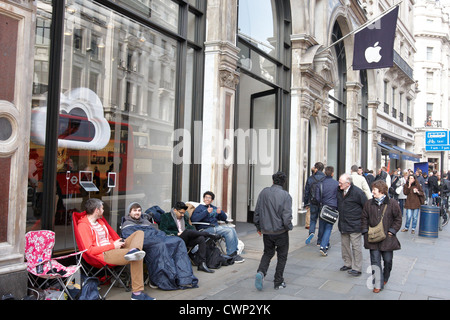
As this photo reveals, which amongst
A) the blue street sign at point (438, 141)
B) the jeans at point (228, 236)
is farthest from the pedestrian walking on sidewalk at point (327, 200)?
the blue street sign at point (438, 141)

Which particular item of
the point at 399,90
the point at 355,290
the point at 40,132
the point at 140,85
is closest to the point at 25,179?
the point at 40,132

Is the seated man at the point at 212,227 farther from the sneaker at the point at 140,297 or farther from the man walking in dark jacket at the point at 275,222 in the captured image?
A: the sneaker at the point at 140,297

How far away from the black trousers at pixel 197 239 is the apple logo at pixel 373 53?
8.50 m

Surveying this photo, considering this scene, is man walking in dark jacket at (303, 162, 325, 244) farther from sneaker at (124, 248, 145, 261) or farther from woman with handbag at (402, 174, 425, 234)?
sneaker at (124, 248, 145, 261)

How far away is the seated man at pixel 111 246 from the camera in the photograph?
4.74 meters

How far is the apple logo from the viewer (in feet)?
38.5

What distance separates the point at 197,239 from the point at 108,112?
8.39 ft

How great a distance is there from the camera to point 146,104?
24.2ft

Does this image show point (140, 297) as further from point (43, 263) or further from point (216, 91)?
point (216, 91)

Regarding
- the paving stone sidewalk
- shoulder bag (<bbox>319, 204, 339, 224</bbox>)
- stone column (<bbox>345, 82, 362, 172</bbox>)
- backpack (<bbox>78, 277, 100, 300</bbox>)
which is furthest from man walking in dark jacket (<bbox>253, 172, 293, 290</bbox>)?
stone column (<bbox>345, 82, 362, 172</bbox>)

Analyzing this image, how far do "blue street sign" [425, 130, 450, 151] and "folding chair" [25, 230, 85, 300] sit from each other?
44.9 ft

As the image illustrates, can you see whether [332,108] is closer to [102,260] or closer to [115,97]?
[115,97]

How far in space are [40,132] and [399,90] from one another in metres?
27.8

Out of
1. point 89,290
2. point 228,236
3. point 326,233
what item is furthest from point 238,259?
point 89,290
